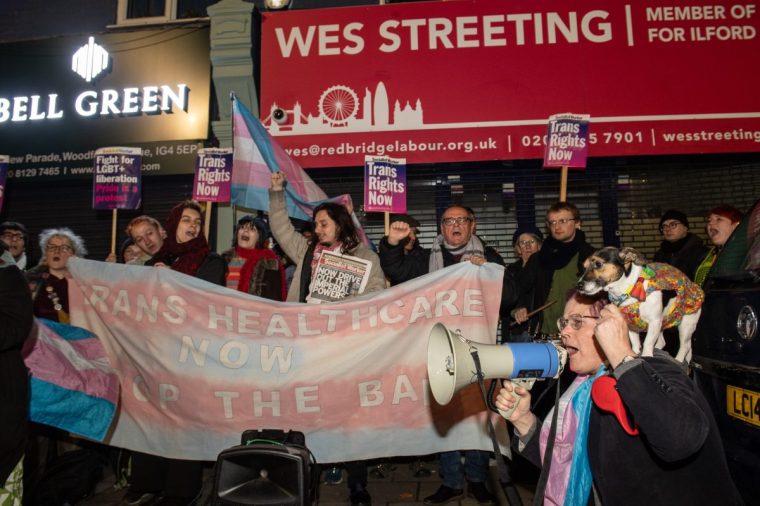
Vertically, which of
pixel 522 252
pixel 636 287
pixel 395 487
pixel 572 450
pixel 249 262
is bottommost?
pixel 395 487

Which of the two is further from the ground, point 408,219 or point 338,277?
point 408,219

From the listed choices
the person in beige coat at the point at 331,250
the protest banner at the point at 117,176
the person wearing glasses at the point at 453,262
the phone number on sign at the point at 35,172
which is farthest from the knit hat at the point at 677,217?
the phone number on sign at the point at 35,172

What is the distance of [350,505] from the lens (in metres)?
4.02

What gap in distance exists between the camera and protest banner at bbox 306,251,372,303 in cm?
412

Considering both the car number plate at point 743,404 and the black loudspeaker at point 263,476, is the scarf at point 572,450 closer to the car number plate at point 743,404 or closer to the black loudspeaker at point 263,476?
the car number plate at point 743,404

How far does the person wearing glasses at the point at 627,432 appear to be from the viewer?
56.3 inches

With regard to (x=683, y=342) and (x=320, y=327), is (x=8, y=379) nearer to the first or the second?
(x=320, y=327)

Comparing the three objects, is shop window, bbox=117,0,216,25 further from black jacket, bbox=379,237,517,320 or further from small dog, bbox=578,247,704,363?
small dog, bbox=578,247,704,363

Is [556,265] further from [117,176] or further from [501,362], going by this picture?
[117,176]

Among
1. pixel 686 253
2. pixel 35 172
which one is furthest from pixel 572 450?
pixel 35 172

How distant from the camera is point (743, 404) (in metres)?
2.22

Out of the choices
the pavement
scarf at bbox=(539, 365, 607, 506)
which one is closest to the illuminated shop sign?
the pavement

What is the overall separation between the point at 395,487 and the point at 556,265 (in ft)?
7.31

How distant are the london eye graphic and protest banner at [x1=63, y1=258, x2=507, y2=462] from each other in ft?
13.6
